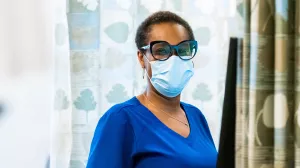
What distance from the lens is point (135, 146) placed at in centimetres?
122

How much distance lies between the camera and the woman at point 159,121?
1212 mm

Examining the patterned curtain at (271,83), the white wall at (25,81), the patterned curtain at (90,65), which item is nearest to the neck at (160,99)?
the patterned curtain at (90,65)

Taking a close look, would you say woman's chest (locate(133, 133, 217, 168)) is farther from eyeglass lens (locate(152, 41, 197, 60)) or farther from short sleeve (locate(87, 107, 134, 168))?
eyeglass lens (locate(152, 41, 197, 60))

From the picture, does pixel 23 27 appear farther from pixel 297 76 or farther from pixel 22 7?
pixel 297 76

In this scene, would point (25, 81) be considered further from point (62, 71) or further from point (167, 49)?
point (167, 49)

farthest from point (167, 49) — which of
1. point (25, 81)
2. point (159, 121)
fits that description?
point (25, 81)

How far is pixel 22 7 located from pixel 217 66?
1.01 m

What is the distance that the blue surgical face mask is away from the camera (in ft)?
4.35

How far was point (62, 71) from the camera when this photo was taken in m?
1.66

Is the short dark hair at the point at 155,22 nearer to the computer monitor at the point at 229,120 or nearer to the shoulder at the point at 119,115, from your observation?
the shoulder at the point at 119,115

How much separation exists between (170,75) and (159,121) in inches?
6.9

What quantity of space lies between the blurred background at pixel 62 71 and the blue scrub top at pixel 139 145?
0.47m

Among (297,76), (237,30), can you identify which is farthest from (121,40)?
(297,76)

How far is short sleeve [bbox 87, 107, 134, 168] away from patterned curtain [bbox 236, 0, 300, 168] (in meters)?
0.64
